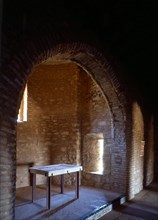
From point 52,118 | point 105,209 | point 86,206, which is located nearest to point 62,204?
point 86,206

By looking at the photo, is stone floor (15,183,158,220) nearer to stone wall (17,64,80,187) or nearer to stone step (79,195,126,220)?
stone step (79,195,126,220)

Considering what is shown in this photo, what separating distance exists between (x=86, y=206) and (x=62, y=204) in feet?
1.90

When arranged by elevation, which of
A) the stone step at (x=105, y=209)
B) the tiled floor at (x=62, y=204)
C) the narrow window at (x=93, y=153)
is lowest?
the stone step at (x=105, y=209)

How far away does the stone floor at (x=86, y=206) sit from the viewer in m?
5.56

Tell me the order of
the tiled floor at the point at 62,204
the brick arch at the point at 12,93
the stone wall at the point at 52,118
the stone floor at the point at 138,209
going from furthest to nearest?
1. the stone wall at the point at 52,118
2. the stone floor at the point at 138,209
3. the tiled floor at the point at 62,204
4. the brick arch at the point at 12,93

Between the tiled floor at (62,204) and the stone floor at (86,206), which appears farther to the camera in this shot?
the stone floor at (86,206)

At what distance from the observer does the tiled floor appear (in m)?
5.45

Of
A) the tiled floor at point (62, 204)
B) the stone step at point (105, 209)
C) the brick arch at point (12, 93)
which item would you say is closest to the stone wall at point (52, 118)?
the tiled floor at point (62, 204)

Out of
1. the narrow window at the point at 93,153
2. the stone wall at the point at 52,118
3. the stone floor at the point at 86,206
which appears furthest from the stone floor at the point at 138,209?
the stone wall at the point at 52,118

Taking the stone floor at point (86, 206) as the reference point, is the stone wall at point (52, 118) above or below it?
above

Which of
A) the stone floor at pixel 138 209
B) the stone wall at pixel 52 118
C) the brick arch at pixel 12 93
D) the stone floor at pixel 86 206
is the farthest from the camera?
the stone wall at pixel 52 118

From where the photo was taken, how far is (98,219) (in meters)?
5.80

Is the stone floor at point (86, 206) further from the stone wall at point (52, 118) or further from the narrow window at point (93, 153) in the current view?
the stone wall at point (52, 118)

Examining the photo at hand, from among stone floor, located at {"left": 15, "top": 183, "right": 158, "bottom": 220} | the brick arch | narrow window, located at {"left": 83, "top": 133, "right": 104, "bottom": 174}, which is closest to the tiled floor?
stone floor, located at {"left": 15, "top": 183, "right": 158, "bottom": 220}
